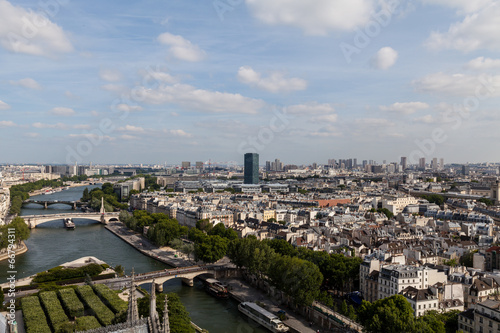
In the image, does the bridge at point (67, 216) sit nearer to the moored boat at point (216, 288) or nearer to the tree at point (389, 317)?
the moored boat at point (216, 288)

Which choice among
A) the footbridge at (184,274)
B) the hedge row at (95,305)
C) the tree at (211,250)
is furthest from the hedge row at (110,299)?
the tree at (211,250)

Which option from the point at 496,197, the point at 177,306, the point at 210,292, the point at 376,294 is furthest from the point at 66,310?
the point at 496,197

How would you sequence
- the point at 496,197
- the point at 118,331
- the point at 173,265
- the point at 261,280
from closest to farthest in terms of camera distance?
the point at 118,331, the point at 261,280, the point at 173,265, the point at 496,197

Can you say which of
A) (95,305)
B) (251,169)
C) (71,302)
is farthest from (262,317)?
(251,169)

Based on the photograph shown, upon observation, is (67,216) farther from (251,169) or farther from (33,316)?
(251,169)

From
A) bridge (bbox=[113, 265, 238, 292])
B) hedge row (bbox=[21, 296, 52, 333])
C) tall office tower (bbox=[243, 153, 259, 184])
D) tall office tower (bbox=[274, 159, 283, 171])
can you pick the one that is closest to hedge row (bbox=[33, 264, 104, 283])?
bridge (bbox=[113, 265, 238, 292])

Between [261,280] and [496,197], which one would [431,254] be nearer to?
[261,280]
